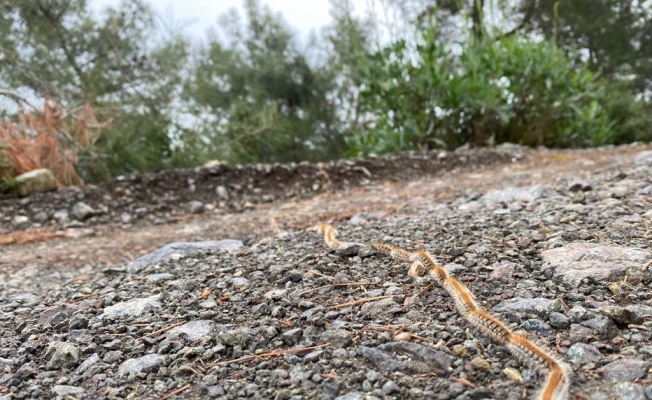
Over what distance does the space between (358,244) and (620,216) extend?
84cm

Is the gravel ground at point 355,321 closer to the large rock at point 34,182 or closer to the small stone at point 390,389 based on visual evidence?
the small stone at point 390,389

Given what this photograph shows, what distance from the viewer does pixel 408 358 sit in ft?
3.30

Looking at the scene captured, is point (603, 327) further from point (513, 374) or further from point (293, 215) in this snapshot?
point (293, 215)

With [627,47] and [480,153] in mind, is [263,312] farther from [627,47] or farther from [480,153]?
[627,47]

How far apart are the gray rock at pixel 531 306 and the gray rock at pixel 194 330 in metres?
0.62

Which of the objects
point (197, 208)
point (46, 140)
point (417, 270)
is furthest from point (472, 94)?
point (417, 270)

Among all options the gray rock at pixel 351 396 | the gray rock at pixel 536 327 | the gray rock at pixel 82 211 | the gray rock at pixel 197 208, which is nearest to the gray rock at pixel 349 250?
the gray rock at pixel 536 327

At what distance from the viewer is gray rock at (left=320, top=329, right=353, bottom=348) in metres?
1.08

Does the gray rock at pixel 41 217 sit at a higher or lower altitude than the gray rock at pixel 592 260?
higher

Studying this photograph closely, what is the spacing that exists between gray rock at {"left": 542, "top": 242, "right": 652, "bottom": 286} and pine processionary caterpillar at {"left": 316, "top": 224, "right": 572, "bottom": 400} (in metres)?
0.26

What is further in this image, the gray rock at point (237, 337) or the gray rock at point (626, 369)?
the gray rock at point (237, 337)

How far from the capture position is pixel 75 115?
4340mm

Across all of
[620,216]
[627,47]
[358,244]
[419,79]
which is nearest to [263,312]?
[358,244]

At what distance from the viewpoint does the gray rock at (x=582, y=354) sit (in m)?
0.95
